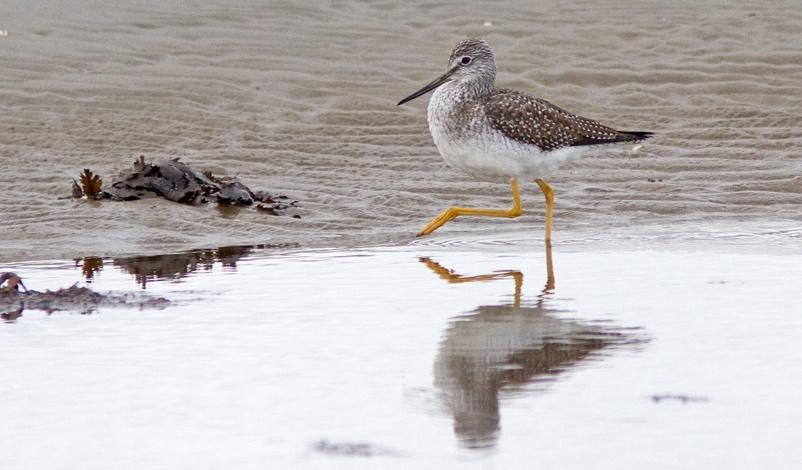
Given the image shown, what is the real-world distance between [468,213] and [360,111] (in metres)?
3.18

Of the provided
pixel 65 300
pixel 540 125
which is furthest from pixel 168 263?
pixel 540 125

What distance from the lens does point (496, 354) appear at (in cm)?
598

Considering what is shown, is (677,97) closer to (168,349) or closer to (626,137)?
(626,137)

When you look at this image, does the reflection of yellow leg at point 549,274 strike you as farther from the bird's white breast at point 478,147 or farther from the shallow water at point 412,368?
the bird's white breast at point 478,147

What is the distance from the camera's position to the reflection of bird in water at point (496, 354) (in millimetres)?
5090

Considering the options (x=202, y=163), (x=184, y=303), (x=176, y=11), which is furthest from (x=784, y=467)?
(x=176, y=11)

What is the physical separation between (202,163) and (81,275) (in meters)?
3.38

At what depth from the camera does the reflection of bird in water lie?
16.7 ft

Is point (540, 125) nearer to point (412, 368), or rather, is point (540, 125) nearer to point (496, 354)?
point (496, 354)

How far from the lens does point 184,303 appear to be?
7055 mm

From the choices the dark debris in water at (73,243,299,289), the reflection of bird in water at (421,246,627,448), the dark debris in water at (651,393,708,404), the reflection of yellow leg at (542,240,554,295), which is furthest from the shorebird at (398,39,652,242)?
the dark debris in water at (651,393,708,404)

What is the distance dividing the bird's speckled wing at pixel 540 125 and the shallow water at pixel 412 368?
4.57 ft

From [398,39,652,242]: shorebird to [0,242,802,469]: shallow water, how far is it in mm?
1262

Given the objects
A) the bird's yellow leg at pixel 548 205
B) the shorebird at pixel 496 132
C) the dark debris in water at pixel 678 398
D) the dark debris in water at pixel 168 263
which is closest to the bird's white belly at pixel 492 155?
the shorebird at pixel 496 132
